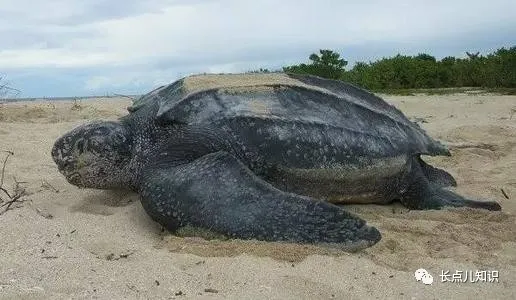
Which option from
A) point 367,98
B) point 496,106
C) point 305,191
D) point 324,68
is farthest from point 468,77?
point 305,191

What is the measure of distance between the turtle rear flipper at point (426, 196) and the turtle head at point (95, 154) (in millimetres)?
1365

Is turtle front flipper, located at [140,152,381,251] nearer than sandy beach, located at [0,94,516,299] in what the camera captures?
No

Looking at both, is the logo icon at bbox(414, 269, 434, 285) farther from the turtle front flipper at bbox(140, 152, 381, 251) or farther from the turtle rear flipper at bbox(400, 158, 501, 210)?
the turtle rear flipper at bbox(400, 158, 501, 210)

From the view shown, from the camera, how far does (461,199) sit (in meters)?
2.85

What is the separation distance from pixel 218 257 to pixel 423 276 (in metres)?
0.65

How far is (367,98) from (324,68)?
7.87m

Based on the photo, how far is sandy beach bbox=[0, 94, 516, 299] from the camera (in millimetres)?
1715

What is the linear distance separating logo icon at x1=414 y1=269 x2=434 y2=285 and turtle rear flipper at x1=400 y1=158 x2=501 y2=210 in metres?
0.99

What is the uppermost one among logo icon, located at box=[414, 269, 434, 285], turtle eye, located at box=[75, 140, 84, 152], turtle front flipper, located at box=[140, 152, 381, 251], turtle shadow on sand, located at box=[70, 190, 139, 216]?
turtle eye, located at box=[75, 140, 84, 152]

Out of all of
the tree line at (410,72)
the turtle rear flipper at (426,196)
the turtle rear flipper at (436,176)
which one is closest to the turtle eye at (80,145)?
the turtle rear flipper at (426,196)

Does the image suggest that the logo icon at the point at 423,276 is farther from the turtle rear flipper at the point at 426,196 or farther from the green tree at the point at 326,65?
the green tree at the point at 326,65

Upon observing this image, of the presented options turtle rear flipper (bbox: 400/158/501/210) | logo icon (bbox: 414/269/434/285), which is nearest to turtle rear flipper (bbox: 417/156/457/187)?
turtle rear flipper (bbox: 400/158/501/210)

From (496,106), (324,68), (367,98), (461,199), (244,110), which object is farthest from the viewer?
(324,68)

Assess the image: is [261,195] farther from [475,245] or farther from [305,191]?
[475,245]
